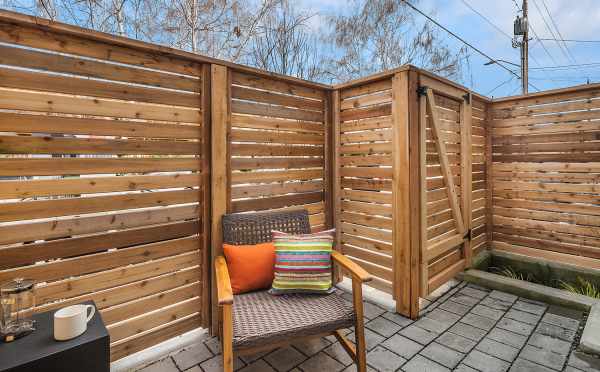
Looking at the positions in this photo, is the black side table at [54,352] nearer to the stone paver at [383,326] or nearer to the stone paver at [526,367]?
the stone paver at [383,326]

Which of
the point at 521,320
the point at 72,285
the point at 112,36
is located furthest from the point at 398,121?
the point at 72,285

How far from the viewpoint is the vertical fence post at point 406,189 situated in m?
2.28

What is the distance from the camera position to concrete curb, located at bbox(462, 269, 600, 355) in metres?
1.87

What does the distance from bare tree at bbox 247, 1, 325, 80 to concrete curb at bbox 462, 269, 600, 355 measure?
11.8ft

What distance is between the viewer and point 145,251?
1867mm

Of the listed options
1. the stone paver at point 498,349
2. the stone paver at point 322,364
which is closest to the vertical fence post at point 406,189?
the stone paver at point 498,349

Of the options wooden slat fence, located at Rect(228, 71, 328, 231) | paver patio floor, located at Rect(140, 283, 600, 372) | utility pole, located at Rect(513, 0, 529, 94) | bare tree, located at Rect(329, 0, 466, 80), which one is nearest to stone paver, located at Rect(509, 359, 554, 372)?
paver patio floor, located at Rect(140, 283, 600, 372)

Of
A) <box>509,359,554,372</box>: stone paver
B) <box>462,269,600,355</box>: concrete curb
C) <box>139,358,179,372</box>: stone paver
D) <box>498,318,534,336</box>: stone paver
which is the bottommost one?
<box>509,359,554,372</box>: stone paver

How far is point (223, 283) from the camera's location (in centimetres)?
157

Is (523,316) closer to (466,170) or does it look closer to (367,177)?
(466,170)

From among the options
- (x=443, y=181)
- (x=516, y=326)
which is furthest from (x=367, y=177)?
(x=516, y=326)

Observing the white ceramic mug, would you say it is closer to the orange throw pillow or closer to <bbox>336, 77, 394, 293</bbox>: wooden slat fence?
the orange throw pillow

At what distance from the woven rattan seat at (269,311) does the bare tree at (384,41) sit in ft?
14.5

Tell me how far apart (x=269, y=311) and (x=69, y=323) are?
88 cm
